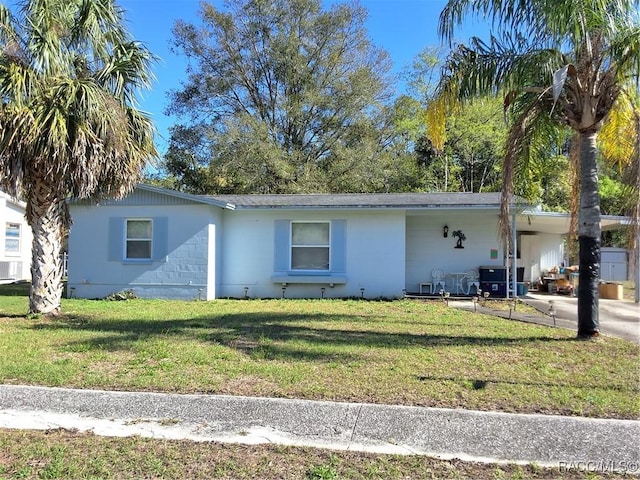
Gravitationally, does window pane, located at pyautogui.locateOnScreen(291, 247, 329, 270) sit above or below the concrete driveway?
above

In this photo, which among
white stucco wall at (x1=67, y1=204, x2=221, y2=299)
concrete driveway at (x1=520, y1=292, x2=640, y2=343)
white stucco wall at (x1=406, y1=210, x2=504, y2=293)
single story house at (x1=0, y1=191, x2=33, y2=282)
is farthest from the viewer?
single story house at (x1=0, y1=191, x2=33, y2=282)

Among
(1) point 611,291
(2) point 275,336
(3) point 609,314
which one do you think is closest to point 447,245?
(1) point 611,291

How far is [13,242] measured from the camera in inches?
853

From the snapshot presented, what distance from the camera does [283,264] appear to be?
50.0 feet

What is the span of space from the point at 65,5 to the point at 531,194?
34.2 ft

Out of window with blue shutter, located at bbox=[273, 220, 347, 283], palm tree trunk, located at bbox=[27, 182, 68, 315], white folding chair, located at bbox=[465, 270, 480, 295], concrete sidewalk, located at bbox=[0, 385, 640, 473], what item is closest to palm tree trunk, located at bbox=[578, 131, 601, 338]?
concrete sidewalk, located at bbox=[0, 385, 640, 473]

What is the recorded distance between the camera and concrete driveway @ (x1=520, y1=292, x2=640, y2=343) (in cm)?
945

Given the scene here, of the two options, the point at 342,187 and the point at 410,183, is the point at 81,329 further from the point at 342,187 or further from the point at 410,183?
the point at 410,183

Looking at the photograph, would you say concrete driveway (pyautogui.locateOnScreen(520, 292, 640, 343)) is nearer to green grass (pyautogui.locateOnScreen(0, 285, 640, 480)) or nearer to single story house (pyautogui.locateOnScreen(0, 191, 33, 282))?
green grass (pyautogui.locateOnScreen(0, 285, 640, 480))

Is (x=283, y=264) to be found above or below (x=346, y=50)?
below

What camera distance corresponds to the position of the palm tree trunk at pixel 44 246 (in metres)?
10.5

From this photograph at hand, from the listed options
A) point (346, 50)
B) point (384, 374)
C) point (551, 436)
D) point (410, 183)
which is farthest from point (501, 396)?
point (346, 50)

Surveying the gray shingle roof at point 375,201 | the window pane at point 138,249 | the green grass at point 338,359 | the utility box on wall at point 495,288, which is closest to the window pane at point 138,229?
the window pane at point 138,249

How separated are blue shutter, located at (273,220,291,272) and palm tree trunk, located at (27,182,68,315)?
6128 millimetres
